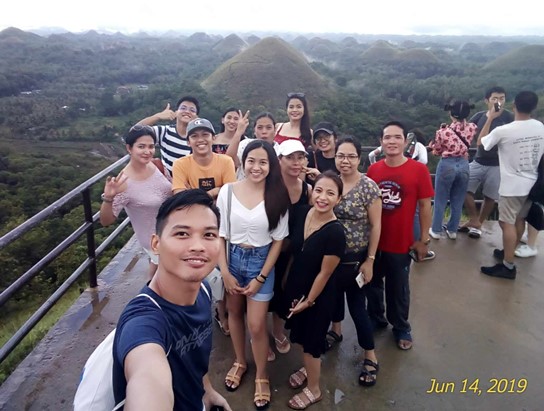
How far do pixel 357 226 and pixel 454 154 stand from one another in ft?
6.73

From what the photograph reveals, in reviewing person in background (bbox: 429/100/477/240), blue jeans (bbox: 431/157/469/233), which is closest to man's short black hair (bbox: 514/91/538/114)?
person in background (bbox: 429/100/477/240)

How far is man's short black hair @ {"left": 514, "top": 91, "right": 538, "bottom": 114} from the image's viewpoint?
131 inches

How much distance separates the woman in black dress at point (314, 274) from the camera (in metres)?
2.16

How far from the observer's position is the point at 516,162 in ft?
11.4

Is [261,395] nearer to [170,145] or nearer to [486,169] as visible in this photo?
[170,145]

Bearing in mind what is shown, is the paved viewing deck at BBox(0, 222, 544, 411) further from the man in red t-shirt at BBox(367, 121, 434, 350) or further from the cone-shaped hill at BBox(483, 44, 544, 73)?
the cone-shaped hill at BBox(483, 44, 544, 73)

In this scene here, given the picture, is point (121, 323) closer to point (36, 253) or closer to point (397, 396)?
point (397, 396)

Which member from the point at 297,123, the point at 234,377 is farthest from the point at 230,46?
the point at 234,377

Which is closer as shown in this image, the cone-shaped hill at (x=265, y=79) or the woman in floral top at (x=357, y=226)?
the woman in floral top at (x=357, y=226)

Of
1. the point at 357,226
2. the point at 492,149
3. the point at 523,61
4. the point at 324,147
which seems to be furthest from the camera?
the point at 523,61

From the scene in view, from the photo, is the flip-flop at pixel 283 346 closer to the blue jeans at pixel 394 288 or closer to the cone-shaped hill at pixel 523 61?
the blue jeans at pixel 394 288

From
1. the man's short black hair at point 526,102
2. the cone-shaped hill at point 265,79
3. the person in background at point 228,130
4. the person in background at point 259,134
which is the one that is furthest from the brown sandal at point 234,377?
the cone-shaped hill at point 265,79

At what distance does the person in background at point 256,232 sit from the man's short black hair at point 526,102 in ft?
7.53

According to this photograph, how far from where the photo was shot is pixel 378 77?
65312mm
